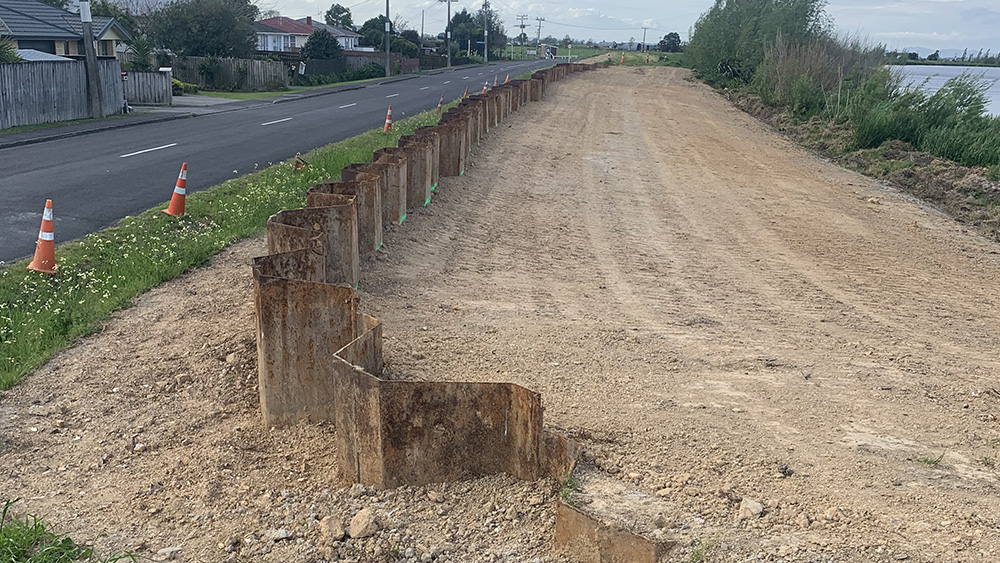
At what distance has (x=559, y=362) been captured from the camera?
6.25 m

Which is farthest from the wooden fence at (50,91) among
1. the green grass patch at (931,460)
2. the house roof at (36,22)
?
the green grass patch at (931,460)

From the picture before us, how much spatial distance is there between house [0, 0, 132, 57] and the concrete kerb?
29063 mm

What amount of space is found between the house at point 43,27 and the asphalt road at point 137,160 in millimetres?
9420

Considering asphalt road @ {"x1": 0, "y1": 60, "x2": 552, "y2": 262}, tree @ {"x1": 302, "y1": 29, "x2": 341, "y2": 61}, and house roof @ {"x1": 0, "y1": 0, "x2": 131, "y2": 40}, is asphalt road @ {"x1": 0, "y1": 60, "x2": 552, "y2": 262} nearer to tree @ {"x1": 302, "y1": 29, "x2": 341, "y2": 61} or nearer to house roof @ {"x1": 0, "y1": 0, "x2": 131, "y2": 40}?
house roof @ {"x1": 0, "y1": 0, "x2": 131, "y2": 40}

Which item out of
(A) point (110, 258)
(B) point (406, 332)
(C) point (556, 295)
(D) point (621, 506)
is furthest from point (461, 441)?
(A) point (110, 258)

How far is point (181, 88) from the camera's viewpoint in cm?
3603

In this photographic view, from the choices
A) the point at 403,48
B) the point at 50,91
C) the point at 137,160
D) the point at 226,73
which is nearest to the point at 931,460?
the point at 137,160

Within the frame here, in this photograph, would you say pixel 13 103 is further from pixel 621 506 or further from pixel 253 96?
pixel 621 506

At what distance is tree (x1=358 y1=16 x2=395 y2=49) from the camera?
92500 mm

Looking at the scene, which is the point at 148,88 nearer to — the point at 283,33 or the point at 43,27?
the point at 43,27

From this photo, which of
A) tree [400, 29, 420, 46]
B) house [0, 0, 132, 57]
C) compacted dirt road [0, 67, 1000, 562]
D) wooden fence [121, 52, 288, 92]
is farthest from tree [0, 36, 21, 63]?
tree [400, 29, 420, 46]

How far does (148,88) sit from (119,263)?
24463mm

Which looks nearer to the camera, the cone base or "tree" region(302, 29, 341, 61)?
the cone base

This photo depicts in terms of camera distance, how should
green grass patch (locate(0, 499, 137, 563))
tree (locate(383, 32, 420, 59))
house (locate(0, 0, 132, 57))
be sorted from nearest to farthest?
green grass patch (locate(0, 499, 137, 563))
house (locate(0, 0, 132, 57))
tree (locate(383, 32, 420, 59))
